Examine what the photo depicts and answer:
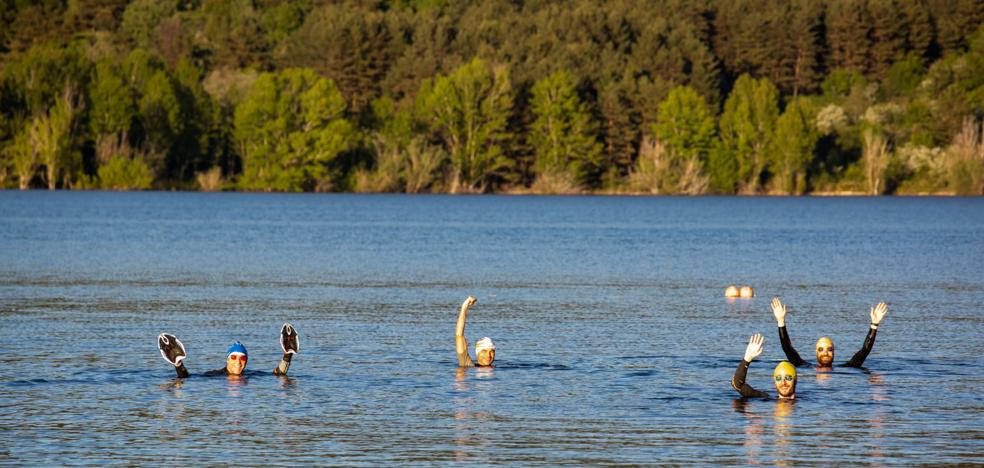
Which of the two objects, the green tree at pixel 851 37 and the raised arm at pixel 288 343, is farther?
the green tree at pixel 851 37

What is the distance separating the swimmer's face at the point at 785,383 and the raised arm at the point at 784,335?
64.4 inches

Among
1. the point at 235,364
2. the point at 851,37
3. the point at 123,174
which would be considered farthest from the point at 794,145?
the point at 235,364

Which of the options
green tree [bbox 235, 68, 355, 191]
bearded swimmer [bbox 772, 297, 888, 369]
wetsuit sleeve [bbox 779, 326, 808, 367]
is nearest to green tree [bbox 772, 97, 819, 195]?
green tree [bbox 235, 68, 355, 191]

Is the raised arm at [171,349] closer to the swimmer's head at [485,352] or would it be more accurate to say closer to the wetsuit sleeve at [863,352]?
the swimmer's head at [485,352]

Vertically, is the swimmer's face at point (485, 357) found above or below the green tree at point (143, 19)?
below

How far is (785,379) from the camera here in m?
23.8

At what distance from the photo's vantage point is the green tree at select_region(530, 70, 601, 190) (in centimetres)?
15325

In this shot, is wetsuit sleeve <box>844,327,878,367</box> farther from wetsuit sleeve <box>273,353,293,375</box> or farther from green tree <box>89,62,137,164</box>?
green tree <box>89,62,137,164</box>

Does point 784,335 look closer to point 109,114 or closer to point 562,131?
point 109,114

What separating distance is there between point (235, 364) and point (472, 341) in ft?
24.9

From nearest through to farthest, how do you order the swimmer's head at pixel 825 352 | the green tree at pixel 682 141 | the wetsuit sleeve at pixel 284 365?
1. the wetsuit sleeve at pixel 284 365
2. the swimmer's head at pixel 825 352
3. the green tree at pixel 682 141

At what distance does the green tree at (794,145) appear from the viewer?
483ft

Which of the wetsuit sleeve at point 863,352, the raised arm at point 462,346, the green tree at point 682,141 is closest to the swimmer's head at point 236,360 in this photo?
the raised arm at point 462,346

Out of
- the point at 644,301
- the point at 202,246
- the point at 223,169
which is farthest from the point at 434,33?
the point at 644,301
